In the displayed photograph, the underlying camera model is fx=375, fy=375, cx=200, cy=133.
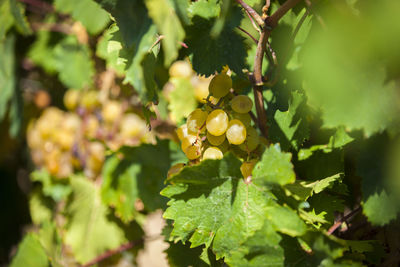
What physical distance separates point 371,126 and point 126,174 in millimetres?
624

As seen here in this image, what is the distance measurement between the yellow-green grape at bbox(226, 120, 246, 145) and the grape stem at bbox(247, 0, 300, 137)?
0.15 feet

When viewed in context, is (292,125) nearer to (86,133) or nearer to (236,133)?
(236,133)

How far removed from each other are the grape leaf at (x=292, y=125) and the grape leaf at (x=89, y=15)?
0.64 meters

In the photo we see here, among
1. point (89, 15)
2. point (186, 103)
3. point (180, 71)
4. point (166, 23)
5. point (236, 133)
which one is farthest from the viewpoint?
point (89, 15)

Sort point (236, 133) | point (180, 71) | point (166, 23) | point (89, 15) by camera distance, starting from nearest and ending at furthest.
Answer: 1. point (166, 23)
2. point (236, 133)
3. point (180, 71)
4. point (89, 15)

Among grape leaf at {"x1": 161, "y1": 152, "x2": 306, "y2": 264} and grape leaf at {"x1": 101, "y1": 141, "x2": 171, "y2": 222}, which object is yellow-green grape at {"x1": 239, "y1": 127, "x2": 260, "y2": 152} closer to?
grape leaf at {"x1": 161, "y1": 152, "x2": 306, "y2": 264}

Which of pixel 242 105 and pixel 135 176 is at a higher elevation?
pixel 242 105

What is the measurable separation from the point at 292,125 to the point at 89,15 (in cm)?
69

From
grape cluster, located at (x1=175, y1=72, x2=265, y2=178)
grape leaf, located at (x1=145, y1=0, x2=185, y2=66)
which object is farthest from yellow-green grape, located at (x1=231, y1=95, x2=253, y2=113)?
grape leaf, located at (x1=145, y1=0, x2=185, y2=66)

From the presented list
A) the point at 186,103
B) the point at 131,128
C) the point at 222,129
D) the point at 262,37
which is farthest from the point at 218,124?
the point at 131,128

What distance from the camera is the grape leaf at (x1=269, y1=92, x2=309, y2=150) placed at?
0.48m

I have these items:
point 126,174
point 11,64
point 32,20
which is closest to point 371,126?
point 126,174

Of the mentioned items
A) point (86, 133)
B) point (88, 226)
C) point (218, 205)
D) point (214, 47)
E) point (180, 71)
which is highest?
point (214, 47)

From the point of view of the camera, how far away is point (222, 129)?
18.7 inches
